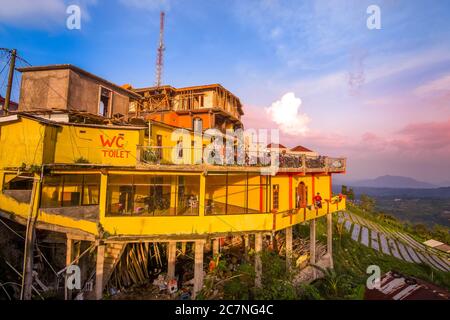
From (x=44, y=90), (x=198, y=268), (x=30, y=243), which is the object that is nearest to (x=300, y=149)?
(x=198, y=268)

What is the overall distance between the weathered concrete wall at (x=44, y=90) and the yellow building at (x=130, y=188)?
4.51ft

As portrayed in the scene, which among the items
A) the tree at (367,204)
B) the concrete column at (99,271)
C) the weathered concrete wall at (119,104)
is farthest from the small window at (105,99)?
the tree at (367,204)

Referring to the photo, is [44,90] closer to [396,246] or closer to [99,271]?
[99,271]

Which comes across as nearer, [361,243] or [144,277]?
[144,277]

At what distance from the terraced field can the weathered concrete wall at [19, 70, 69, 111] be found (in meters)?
40.4

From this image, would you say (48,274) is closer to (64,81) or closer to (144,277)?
(144,277)

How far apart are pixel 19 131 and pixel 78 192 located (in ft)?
19.2

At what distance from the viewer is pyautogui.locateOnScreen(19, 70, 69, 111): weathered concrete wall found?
19.7 metres

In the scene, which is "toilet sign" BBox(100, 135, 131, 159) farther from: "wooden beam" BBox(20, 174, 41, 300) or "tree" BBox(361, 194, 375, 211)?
"tree" BBox(361, 194, 375, 211)

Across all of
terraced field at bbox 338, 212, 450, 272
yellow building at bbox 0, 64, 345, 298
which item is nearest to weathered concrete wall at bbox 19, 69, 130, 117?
yellow building at bbox 0, 64, 345, 298

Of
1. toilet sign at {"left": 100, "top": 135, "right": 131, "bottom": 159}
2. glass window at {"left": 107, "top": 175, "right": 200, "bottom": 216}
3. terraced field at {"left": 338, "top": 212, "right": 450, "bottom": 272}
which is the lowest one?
terraced field at {"left": 338, "top": 212, "right": 450, "bottom": 272}

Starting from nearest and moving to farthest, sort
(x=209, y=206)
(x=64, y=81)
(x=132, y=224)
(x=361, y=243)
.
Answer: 1. (x=132, y=224)
2. (x=209, y=206)
3. (x=64, y=81)
4. (x=361, y=243)
